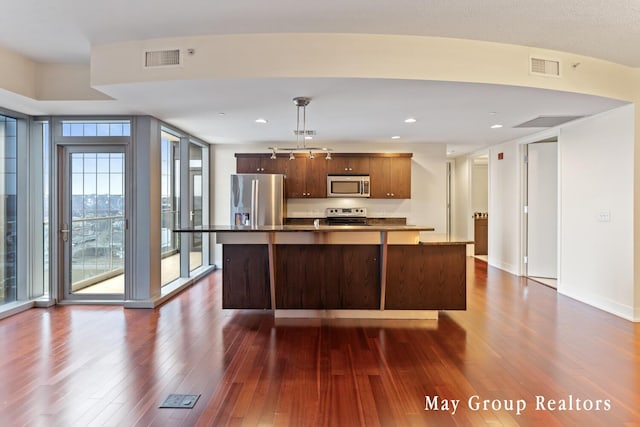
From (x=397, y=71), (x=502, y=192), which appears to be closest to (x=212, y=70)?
(x=397, y=71)

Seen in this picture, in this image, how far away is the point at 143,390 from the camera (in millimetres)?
2395

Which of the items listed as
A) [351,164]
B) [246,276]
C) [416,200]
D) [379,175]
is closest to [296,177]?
[351,164]

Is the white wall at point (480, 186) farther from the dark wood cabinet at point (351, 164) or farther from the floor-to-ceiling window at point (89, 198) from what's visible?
the floor-to-ceiling window at point (89, 198)

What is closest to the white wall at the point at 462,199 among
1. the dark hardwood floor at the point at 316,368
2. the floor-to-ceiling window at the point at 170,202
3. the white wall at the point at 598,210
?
the white wall at the point at 598,210

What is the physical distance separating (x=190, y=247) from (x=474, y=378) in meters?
4.71

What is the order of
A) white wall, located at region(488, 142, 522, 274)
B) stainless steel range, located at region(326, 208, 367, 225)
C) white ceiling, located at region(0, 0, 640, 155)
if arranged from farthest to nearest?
1. stainless steel range, located at region(326, 208, 367, 225)
2. white wall, located at region(488, 142, 522, 274)
3. white ceiling, located at region(0, 0, 640, 155)

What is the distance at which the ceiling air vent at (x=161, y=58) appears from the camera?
3031mm

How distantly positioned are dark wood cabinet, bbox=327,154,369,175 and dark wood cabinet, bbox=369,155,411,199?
107 millimetres

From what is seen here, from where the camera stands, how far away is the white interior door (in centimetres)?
574

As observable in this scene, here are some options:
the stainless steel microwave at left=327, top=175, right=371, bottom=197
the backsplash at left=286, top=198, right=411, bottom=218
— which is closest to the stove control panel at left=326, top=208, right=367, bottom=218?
the backsplash at left=286, top=198, right=411, bottom=218

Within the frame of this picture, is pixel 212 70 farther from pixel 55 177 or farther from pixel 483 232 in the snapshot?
pixel 483 232

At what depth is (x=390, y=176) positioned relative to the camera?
6395 mm

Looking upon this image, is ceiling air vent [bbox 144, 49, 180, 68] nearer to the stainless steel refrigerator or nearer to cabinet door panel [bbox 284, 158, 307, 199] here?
the stainless steel refrigerator

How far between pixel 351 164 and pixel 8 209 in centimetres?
486
